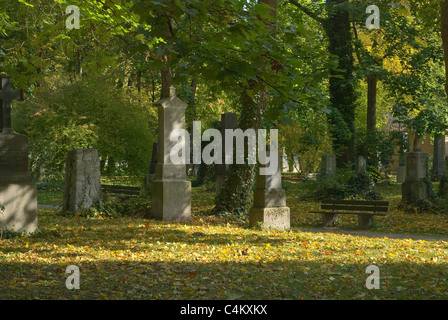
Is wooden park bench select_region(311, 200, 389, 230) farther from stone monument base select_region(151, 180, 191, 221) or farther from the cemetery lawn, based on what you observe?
stone monument base select_region(151, 180, 191, 221)

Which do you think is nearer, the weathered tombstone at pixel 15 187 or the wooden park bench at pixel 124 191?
the weathered tombstone at pixel 15 187

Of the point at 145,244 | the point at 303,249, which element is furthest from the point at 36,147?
the point at 303,249

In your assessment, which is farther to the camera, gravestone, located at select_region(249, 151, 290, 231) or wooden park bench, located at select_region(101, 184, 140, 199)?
wooden park bench, located at select_region(101, 184, 140, 199)

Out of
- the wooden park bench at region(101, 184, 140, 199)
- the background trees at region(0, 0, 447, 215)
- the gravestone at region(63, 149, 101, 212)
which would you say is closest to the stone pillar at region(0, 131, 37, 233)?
the background trees at region(0, 0, 447, 215)

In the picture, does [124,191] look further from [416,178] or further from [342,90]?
[342,90]

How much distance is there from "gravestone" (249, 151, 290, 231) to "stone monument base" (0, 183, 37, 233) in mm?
4927

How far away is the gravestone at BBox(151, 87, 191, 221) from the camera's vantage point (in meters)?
13.9

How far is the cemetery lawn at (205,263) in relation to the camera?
659cm

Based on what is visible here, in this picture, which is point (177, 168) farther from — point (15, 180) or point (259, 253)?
point (259, 253)

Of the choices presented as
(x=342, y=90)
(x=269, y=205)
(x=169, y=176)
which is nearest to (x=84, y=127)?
(x=169, y=176)

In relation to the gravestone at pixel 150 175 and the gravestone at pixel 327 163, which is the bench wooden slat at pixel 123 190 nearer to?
the gravestone at pixel 150 175

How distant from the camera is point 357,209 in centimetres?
1573

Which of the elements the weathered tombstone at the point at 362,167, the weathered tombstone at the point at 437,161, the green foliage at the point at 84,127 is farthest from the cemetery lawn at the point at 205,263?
the weathered tombstone at the point at 437,161

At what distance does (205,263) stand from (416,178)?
46.3 feet
